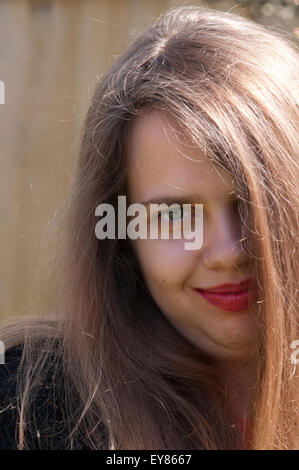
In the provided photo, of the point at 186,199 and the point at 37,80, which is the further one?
the point at 37,80

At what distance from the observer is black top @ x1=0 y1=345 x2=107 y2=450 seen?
1393mm

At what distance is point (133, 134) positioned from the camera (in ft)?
5.05

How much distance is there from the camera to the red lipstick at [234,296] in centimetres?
143

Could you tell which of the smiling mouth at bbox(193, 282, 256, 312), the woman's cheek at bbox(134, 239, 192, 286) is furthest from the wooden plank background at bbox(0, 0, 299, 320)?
the smiling mouth at bbox(193, 282, 256, 312)

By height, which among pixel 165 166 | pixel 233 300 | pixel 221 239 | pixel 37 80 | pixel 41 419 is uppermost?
pixel 37 80

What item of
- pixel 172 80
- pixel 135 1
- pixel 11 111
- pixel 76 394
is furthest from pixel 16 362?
pixel 135 1

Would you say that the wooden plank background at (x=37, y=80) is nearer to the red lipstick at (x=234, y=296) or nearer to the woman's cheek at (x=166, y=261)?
the woman's cheek at (x=166, y=261)

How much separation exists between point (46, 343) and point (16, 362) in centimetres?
7

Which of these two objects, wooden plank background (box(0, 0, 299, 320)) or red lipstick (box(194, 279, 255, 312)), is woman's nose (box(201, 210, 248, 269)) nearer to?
red lipstick (box(194, 279, 255, 312))

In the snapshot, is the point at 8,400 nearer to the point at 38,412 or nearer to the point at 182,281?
the point at 38,412

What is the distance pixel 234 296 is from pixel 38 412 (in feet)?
1.36

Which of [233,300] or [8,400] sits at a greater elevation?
[233,300]

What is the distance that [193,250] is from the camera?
142cm

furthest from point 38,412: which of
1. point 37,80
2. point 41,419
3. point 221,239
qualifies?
point 37,80
